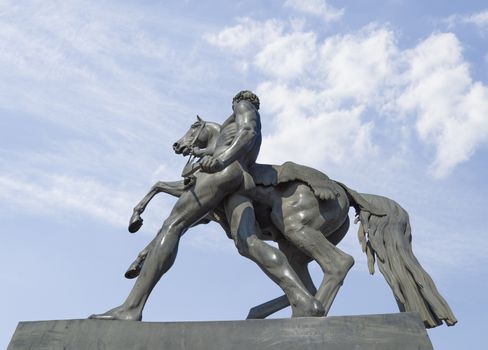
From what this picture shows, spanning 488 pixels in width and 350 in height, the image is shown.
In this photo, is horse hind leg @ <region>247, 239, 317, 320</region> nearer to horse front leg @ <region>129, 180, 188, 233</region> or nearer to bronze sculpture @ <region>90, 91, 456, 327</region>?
bronze sculpture @ <region>90, 91, 456, 327</region>

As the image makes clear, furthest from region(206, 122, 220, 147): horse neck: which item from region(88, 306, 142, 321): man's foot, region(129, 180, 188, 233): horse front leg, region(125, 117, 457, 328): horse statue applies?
region(88, 306, 142, 321): man's foot

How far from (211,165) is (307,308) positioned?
1520 mm

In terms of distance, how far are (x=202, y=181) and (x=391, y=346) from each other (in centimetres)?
227

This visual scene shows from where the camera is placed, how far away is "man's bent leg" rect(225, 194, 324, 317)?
692 cm

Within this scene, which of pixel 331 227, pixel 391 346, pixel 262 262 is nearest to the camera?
pixel 391 346

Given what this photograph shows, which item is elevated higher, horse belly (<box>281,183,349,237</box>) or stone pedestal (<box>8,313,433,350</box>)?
horse belly (<box>281,183,349,237</box>)

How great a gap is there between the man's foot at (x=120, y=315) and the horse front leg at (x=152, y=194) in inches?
37.1

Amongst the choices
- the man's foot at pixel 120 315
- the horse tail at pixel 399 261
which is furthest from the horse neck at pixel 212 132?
the man's foot at pixel 120 315

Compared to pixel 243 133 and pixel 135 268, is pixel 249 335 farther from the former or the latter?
pixel 243 133

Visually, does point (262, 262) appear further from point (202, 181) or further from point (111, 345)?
point (111, 345)

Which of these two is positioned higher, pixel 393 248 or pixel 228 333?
pixel 393 248

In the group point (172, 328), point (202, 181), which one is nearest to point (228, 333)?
point (172, 328)

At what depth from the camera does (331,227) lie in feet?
25.1

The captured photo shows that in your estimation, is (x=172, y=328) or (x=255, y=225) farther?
(x=255, y=225)
